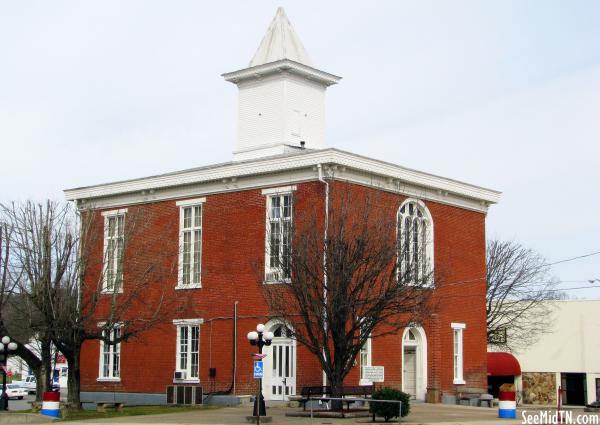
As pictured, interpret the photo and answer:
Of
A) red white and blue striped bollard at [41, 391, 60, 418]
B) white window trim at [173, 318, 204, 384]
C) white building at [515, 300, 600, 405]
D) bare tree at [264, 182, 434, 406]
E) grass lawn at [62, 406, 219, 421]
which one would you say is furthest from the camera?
white building at [515, 300, 600, 405]

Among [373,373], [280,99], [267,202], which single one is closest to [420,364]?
[373,373]

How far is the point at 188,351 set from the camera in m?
44.5

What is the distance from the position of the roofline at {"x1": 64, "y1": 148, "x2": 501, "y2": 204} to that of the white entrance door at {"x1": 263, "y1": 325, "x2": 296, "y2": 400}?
21.6 ft

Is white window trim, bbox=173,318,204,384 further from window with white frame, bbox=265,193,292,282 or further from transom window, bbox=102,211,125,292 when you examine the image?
window with white frame, bbox=265,193,292,282

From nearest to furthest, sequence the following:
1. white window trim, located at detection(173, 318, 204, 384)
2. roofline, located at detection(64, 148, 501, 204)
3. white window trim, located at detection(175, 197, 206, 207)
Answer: roofline, located at detection(64, 148, 501, 204), white window trim, located at detection(173, 318, 204, 384), white window trim, located at detection(175, 197, 206, 207)

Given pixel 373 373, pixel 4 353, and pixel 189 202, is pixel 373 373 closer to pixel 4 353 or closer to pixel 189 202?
pixel 189 202

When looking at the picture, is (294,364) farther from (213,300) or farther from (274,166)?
(274,166)

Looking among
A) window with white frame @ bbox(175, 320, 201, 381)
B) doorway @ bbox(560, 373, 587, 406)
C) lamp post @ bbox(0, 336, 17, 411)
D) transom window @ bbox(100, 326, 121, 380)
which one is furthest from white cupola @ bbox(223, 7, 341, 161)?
doorway @ bbox(560, 373, 587, 406)

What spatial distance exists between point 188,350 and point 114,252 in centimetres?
539

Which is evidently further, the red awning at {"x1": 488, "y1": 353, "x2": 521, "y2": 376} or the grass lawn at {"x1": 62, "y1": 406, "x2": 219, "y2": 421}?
the red awning at {"x1": 488, "y1": 353, "x2": 521, "y2": 376}

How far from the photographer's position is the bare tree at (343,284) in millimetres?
34594

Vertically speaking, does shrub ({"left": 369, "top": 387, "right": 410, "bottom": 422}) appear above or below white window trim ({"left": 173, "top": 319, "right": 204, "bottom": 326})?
below

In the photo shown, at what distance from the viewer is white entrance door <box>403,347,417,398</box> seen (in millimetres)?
43781

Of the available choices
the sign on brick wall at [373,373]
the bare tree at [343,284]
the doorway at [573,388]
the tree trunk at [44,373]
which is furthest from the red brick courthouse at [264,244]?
the doorway at [573,388]
